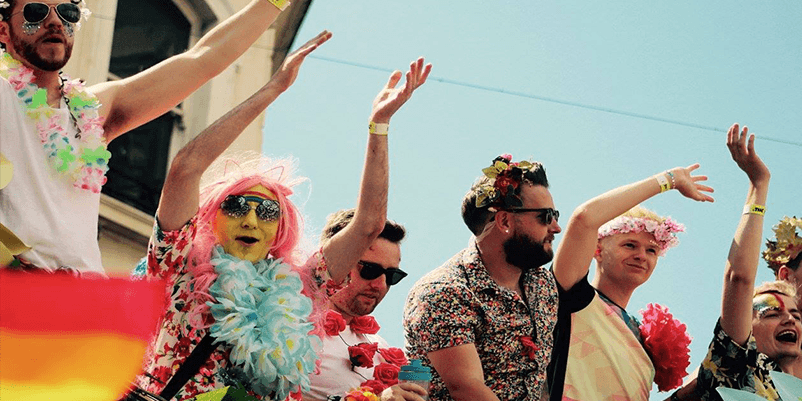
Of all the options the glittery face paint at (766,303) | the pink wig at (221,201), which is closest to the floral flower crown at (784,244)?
the glittery face paint at (766,303)

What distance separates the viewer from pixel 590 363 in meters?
4.55

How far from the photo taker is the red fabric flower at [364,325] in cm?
448

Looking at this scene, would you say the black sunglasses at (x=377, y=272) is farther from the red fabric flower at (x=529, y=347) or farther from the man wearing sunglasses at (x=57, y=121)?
the man wearing sunglasses at (x=57, y=121)

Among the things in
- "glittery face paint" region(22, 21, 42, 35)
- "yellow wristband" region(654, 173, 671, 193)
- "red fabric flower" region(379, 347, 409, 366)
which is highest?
"yellow wristband" region(654, 173, 671, 193)

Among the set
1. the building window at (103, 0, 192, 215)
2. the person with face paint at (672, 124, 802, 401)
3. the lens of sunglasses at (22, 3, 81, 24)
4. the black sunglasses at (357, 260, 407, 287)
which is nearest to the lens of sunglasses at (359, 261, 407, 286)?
the black sunglasses at (357, 260, 407, 287)

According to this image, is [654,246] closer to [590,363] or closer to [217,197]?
[590,363]

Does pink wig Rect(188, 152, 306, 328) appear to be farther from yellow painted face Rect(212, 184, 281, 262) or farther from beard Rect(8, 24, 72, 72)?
beard Rect(8, 24, 72, 72)

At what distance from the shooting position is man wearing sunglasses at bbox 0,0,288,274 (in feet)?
9.71

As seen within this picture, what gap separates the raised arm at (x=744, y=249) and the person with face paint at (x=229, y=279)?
202 centimetres

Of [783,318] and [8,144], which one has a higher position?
[783,318]

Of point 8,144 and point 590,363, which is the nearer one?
point 8,144

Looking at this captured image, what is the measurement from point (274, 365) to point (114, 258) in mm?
5542

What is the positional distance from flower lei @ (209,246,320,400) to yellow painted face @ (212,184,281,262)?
0.15 ft

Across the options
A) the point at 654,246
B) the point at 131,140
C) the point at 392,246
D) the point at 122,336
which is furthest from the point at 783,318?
the point at 131,140
